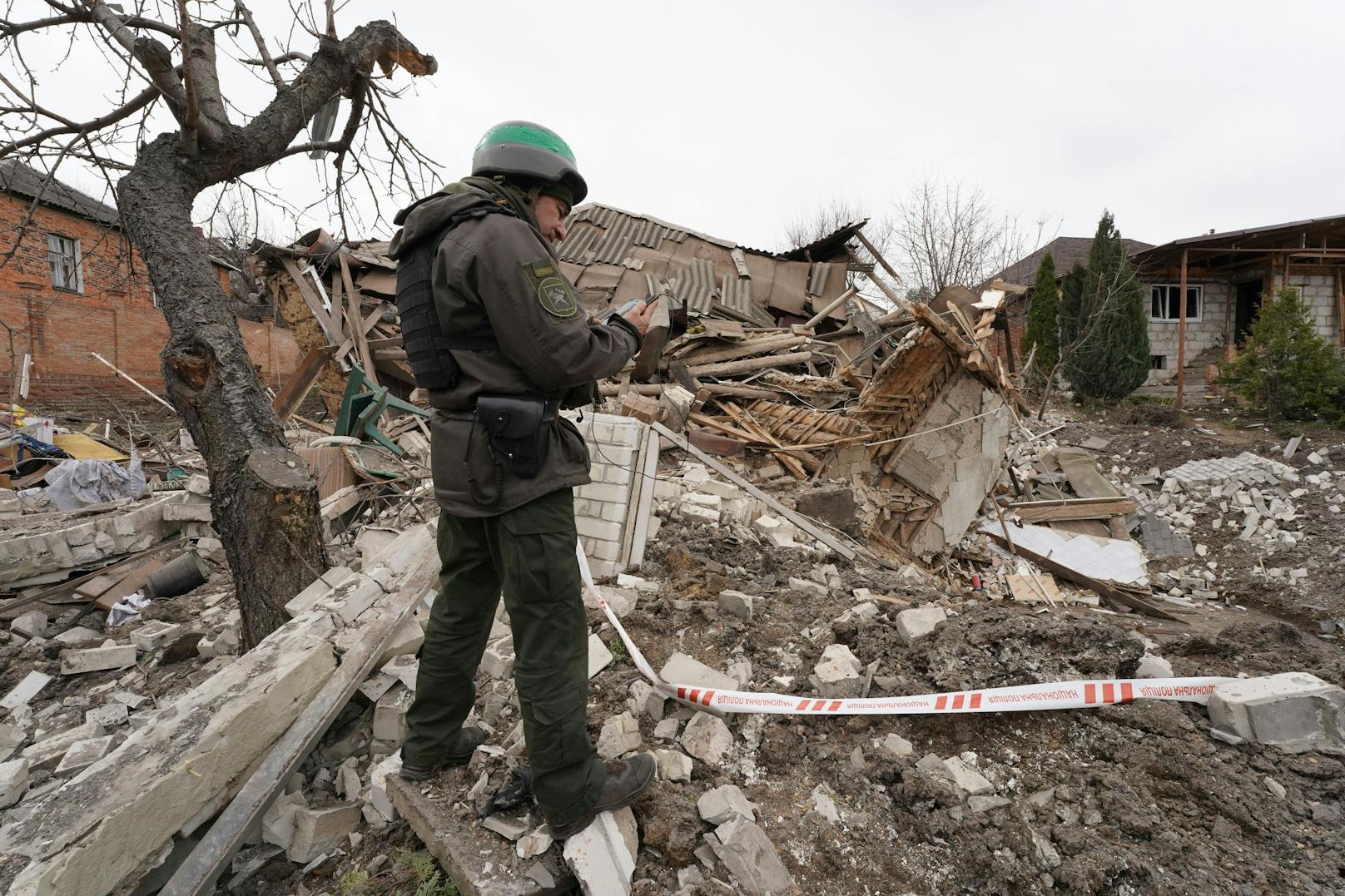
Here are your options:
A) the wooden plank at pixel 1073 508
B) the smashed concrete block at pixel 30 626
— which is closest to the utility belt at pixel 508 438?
the smashed concrete block at pixel 30 626

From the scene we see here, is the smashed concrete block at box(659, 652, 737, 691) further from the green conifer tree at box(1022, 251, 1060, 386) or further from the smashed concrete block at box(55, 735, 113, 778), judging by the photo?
the green conifer tree at box(1022, 251, 1060, 386)

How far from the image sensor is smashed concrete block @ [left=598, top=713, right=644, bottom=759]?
2.24m

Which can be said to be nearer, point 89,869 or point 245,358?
point 89,869

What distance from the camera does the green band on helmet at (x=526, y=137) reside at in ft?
6.58

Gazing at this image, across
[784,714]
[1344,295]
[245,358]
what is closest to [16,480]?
[245,358]

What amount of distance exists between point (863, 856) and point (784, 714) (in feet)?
1.95

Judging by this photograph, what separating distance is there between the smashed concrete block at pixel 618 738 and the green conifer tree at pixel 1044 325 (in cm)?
1708

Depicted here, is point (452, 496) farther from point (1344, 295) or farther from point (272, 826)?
point (1344, 295)

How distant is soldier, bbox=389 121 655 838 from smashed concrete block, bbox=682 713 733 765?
34 centimetres

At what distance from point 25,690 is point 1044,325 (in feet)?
64.9

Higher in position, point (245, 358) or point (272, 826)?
point (245, 358)

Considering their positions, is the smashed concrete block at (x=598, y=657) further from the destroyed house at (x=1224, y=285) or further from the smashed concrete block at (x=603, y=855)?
the destroyed house at (x=1224, y=285)

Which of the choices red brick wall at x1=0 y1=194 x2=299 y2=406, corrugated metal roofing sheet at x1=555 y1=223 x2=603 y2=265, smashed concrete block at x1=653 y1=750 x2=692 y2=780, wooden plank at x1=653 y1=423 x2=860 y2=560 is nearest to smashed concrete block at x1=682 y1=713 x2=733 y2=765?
smashed concrete block at x1=653 y1=750 x2=692 y2=780

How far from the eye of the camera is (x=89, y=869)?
1748 mm
